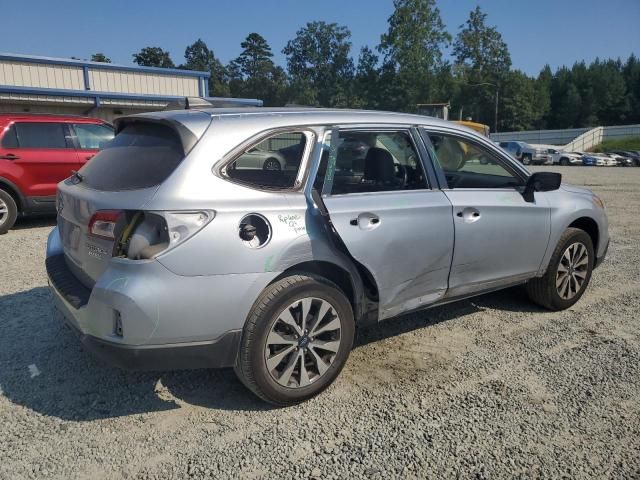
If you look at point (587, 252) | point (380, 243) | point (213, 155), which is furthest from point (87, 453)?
point (587, 252)

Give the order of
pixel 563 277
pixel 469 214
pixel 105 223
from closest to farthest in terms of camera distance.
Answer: pixel 105 223 → pixel 469 214 → pixel 563 277

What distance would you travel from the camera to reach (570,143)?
5619cm

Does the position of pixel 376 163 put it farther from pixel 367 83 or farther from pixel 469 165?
pixel 367 83

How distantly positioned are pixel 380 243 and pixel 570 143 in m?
60.4

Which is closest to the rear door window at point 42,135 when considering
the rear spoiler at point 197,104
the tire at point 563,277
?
the rear spoiler at point 197,104

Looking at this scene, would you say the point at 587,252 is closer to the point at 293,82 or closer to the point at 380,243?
the point at 380,243

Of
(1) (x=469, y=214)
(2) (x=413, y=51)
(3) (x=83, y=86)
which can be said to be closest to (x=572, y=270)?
(1) (x=469, y=214)

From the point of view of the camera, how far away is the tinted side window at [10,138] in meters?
8.02

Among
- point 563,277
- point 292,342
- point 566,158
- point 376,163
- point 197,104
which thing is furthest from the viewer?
point 566,158

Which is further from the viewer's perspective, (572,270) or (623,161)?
(623,161)

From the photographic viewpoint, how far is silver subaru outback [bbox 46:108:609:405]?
103 inches

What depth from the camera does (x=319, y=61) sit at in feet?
333

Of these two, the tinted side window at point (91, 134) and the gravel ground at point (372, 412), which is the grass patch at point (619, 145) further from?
the gravel ground at point (372, 412)

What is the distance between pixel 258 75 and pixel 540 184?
364 ft
